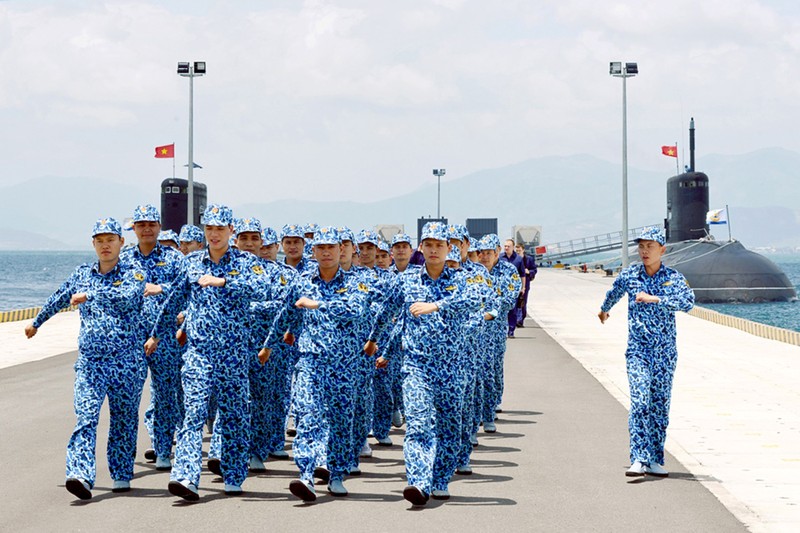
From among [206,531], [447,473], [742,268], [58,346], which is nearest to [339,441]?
[447,473]

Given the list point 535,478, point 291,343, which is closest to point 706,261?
point 535,478

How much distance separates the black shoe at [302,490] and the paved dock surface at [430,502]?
90mm

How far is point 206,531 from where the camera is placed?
283 inches

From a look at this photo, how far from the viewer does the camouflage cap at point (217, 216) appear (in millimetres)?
8414

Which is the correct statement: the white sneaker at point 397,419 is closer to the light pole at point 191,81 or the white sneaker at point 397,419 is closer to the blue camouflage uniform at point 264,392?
the blue camouflage uniform at point 264,392

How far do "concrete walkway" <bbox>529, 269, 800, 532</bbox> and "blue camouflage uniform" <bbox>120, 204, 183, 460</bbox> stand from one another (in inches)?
171

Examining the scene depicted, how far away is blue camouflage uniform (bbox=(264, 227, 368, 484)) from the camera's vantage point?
8.20 m

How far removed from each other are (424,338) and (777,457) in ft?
13.0

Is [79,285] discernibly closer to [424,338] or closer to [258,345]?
[258,345]

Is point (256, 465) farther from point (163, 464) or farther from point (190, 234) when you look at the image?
point (190, 234)

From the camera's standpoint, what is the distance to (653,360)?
360 inches

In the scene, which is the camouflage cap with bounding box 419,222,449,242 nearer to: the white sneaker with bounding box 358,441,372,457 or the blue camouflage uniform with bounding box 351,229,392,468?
the blue camouflage uniform with bounding box 351,229,392,468

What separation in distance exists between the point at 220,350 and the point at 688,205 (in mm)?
65194

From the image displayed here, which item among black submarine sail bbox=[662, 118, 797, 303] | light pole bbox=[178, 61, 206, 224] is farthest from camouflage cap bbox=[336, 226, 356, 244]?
black submarine sail bbox=[662, 118, 797, 303]
